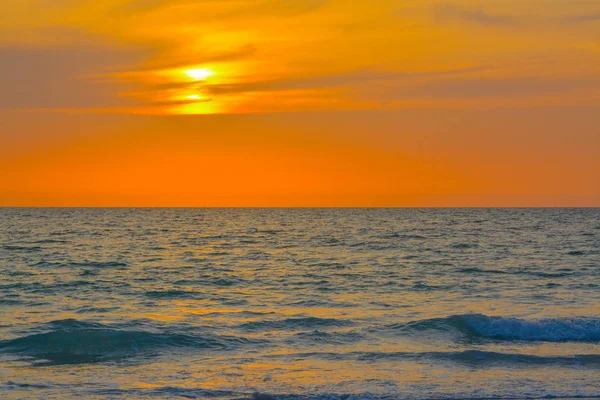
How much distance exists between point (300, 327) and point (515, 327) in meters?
7.01

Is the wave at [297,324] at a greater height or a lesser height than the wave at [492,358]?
greater

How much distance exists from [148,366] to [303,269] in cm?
2301

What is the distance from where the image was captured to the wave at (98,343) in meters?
20.9

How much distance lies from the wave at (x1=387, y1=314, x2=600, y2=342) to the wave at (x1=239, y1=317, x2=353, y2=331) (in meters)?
1.99

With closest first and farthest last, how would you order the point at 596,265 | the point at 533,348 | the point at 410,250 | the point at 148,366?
the point at 148,366 → the point at 533,348 → the point at 596,265 → the point at 410,250

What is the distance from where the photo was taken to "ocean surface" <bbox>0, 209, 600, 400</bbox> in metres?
17.3

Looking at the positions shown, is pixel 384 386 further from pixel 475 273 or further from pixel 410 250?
pixel 410 250

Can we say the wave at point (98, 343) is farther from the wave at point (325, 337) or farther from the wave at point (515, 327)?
the wave at point (515, 327)

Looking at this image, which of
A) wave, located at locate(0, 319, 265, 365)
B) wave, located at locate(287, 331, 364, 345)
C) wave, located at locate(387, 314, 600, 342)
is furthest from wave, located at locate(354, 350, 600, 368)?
wave, located at locate(0, 319, 265, 365)

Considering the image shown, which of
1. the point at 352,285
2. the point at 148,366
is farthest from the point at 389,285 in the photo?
the point at 148,366

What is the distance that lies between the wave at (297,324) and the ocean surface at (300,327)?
0.10m

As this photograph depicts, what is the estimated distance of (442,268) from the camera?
42.3 meters

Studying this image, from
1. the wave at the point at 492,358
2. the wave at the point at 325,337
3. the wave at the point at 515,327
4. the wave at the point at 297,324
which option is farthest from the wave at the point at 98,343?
the wave at the point at 515,327

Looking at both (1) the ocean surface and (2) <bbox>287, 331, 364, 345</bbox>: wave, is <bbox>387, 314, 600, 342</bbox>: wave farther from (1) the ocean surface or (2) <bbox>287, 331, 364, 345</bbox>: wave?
(2) <bbox>287, 331, 364, 345</bbox>: wave
